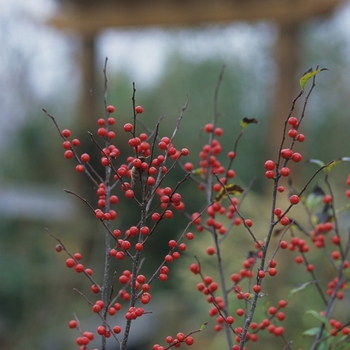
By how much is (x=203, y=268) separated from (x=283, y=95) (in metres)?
1.37

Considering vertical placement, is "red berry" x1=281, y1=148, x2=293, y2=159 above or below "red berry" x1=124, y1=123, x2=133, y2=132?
below

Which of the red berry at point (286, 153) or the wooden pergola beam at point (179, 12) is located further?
the wooden pergola beam at point (179, 12)

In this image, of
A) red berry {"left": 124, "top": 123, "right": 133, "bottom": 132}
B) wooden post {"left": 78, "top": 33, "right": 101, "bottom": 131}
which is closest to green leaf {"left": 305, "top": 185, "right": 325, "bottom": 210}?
red berry {"left": 124, "top": 123, "right": 133, "bottom": 132}

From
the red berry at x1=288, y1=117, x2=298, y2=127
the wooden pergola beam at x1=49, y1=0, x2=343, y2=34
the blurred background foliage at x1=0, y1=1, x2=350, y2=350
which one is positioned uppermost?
the wooden pergola beam at x1=49, y1=0, x2=343, y2=34

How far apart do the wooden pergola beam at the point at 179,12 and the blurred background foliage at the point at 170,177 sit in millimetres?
325

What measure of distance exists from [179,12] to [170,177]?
55.8 inches

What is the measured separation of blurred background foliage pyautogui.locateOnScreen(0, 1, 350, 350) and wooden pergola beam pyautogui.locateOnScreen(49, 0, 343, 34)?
1.07 feet

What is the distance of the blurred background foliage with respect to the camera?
11.3 feet

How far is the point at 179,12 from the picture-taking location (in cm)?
362

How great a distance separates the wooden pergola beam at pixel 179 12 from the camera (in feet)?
11.3

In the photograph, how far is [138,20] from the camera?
3.80 metres

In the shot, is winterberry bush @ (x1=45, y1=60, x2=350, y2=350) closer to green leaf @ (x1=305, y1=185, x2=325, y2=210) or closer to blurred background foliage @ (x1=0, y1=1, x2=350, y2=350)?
green leaf @ (x1=305, y1=185, x2=325, y2=210)

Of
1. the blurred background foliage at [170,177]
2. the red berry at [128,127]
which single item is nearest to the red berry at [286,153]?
the red berry at [128,127]

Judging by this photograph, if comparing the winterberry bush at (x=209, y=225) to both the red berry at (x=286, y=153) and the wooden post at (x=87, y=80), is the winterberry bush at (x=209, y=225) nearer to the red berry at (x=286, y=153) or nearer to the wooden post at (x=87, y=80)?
the red berry at (x=286, y=153)
